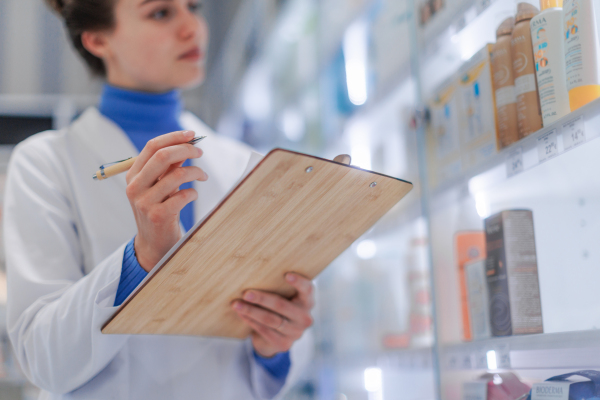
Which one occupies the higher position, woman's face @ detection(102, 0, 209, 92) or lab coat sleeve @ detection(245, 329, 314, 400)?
woman's face @ detection(102, 0, 209, 92)

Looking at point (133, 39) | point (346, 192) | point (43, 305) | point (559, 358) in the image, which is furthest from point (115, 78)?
point (559, 358)

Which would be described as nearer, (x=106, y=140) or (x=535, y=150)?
(x=535, y=150)

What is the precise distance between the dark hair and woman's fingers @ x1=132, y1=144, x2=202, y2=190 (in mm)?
699

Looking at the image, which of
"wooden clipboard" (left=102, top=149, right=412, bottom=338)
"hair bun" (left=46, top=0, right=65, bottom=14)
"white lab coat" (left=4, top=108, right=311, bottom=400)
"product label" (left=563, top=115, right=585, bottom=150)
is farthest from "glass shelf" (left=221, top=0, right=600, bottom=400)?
"hair bun" (left=46, top=0, right=65, bottom=14)

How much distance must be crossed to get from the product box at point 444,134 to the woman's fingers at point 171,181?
Answer: 0.64 meters

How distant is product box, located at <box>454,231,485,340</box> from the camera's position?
1127 mm

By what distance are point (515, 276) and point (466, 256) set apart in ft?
0.70

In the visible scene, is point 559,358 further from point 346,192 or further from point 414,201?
point 414,201

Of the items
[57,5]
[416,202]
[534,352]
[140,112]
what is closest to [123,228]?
[140,112]

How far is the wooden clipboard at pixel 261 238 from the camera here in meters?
0.66

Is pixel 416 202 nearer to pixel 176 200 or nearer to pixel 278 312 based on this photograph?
pixel 278 312

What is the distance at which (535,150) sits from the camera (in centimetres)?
86

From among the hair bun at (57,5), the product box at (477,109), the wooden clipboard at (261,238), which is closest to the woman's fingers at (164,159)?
the wooden clipboard at (261,238)

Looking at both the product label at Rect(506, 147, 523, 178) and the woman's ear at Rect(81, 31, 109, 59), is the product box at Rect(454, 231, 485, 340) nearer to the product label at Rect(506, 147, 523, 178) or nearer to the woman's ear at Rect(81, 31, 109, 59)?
the product label at Rect(506, 147, 523, 178)
